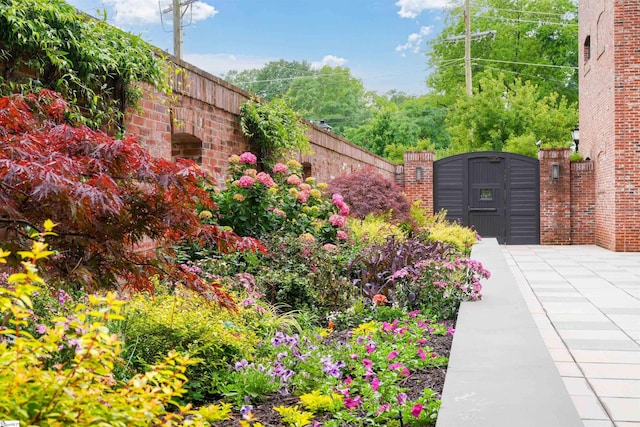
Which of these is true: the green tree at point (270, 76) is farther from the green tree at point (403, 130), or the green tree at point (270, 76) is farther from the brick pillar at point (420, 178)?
the brick pillar at point (420, 178)

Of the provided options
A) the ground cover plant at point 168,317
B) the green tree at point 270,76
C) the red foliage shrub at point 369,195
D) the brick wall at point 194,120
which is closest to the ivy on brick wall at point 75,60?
the brick wall at point 194,120

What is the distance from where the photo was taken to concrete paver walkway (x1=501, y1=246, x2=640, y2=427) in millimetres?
3582

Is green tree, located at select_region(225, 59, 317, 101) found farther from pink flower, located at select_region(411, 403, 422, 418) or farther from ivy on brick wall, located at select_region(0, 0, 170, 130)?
pink flower, located at select_region(411, 403, 422, 418)

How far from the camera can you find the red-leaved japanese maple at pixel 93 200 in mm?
2229

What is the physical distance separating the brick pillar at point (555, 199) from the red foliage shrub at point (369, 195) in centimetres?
624

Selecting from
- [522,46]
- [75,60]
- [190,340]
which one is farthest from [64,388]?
[522,46]

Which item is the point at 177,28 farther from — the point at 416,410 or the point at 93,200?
the point at 416,410

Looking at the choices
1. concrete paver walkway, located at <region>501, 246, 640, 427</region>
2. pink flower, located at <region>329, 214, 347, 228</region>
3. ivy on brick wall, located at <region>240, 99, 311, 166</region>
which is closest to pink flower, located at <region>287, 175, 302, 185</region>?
pink flower, located at <region>329, 214, 347, 228</region>

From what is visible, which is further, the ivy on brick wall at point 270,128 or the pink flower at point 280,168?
the ivy on brick wall at point 270,128

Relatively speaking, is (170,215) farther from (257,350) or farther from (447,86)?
(447,86)

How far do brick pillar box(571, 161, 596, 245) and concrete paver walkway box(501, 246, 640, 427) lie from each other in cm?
502

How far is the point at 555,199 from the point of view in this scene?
55.2ft

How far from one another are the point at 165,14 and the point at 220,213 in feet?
55.7

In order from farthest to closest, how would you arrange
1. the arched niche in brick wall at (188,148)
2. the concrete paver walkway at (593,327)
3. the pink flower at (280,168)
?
1. the pink flower at (280,168)
2. the arched niche in brick wall at (188,148)
3. the concrete paver walkway at (593,327)
